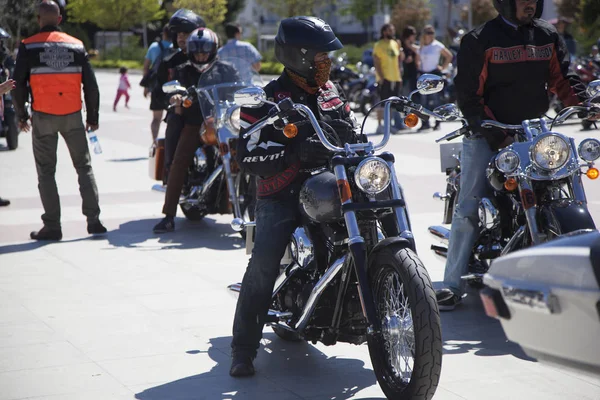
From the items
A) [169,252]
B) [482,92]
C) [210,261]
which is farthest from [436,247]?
[169,252]

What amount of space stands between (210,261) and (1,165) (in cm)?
729

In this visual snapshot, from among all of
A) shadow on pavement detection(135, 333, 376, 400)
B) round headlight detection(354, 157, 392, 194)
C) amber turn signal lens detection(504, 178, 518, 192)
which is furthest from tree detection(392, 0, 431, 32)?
round headlight detection(354, 157, 392, 194)

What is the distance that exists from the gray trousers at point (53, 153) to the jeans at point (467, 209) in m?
3.94

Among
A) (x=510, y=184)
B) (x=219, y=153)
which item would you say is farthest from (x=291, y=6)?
(x=510, y=184)

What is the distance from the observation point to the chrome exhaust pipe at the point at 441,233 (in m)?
6.84

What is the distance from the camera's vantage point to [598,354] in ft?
9.41

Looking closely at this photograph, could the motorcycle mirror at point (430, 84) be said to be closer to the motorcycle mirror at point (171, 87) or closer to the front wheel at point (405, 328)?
the front wheel at point (405, 328)

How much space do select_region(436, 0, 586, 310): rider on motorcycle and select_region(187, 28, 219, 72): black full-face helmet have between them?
11.6 ft

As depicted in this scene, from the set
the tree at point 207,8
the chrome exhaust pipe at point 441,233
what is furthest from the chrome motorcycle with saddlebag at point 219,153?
the tree at point 207,8

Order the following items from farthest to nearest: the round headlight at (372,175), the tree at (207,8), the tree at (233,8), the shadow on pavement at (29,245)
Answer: the tree at (233,8)
the tree at (207,8)
the shadow on pavement at (29,245)
the round headlight at (372,175)

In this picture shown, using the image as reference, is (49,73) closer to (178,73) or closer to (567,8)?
(178,73)

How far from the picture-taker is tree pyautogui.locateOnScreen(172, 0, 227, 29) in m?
50.4

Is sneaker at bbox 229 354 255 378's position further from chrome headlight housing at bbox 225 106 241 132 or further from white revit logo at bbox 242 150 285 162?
chrome headlight housing at bbox 225 106 241 132

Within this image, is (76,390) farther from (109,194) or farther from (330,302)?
(109,194)
